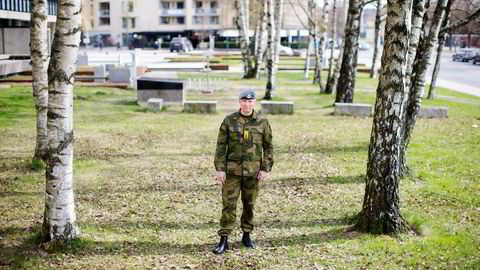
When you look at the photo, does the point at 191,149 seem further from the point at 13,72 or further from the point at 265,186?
the point at 13,72

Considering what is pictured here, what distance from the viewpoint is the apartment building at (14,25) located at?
108ft

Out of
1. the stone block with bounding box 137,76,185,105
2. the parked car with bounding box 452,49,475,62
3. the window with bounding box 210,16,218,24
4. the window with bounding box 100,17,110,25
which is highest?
the window with bounding box 210,16,218,24

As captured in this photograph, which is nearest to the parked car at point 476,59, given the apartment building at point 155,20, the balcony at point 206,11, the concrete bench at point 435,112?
the concrete bench at point 435,112

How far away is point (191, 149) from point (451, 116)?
9.77 m

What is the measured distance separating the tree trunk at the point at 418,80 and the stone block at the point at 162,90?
10.9 m

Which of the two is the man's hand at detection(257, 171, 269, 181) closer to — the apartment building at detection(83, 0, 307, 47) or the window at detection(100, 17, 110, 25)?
the apartment building at detection(83, 0, 307, 47)

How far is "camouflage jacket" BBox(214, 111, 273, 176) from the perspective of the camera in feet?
21.5

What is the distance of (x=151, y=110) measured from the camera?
1903 centimetres

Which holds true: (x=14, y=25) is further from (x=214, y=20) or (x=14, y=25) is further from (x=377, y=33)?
(x=214, y=20)

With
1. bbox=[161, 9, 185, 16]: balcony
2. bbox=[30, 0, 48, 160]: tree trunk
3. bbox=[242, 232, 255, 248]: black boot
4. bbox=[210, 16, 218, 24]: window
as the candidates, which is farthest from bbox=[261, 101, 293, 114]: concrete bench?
bbox=[161, 9, 185, 16]: balcony

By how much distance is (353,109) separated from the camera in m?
18.8

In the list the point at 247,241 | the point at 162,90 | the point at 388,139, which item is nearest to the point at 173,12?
the point at 162,90

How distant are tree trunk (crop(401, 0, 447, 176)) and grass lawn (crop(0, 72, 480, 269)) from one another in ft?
2.75

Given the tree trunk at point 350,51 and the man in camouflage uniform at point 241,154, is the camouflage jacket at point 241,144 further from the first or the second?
the tree trunk at point 350,51
